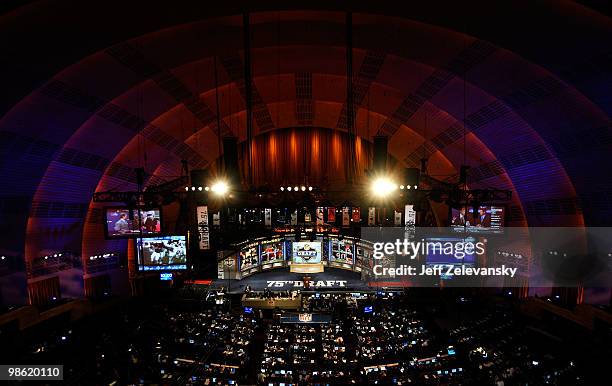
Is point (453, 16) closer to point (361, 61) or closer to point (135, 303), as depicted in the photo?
point (361, 61)

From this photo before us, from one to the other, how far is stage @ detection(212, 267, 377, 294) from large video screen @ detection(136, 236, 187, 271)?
4491mm

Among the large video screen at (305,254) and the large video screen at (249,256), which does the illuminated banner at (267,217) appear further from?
the large video screen at (305,254)

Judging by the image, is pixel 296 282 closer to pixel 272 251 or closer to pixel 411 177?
pixel 272 251

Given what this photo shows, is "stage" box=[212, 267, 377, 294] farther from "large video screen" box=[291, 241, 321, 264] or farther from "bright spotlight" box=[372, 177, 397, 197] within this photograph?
"bright spotlight" box=[372, 177, 397, 197]

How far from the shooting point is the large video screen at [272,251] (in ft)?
63.2

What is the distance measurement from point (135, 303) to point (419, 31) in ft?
44.4

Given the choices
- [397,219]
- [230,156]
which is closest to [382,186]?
[230,156]

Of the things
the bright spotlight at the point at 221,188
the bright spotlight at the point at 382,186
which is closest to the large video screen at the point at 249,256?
the bright spotlight at the point at 221,188

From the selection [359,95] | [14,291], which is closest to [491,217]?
[359,95]

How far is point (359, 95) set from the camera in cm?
1202

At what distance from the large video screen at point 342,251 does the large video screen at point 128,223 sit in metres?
10.3

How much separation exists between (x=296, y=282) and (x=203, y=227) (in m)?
6.58

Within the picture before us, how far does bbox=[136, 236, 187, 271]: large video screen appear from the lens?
39.6ft

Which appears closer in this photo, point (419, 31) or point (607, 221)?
point (419, 31)
